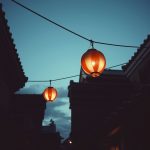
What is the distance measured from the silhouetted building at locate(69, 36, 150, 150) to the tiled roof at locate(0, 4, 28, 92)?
530cm

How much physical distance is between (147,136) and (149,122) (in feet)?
2.23

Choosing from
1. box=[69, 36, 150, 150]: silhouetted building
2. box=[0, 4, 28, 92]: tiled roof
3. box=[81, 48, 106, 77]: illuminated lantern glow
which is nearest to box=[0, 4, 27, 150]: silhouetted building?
box=[0, 4, 28, 92]: tiled roof

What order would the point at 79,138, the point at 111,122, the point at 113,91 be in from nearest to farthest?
1. the point at 111,122
2. the point at 79,138
3. the point at 113,91

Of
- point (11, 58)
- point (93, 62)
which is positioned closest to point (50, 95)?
point (11, 58)

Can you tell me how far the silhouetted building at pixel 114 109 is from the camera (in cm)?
959

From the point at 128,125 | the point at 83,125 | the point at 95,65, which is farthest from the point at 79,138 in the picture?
the point at 95,65

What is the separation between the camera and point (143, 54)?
1555 centimetres

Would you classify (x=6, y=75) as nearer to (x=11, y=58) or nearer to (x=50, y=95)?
(x=11, y=58)

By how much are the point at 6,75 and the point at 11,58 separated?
156 centimetres

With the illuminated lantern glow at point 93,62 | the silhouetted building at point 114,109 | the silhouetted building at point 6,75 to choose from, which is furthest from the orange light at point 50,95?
the illuminated lantern glow at point 93,62

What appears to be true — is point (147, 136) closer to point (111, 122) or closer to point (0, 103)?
point (111, 122)

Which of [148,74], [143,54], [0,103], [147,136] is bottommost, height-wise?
[147,136]

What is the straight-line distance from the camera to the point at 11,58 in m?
A: 10.3

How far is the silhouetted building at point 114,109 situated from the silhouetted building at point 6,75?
505cm
